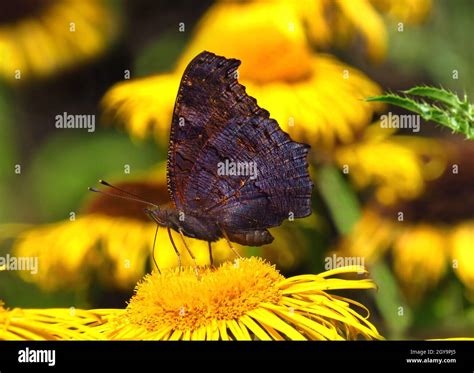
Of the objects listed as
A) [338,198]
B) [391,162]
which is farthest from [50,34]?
[391,162]

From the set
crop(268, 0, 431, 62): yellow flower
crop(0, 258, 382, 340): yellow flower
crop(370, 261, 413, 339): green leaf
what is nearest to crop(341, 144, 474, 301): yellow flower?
crop(370, 261, 413, 339): green leaf

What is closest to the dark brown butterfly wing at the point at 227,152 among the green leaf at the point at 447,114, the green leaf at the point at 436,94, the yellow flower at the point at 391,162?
the yellow flower at the point at 391,162

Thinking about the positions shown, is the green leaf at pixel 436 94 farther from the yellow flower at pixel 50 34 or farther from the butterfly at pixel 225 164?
the yellow flower at pixel 50 34

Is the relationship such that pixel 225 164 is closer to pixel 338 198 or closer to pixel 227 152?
pixel 227 152

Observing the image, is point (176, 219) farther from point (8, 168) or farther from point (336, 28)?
point (336, 28)

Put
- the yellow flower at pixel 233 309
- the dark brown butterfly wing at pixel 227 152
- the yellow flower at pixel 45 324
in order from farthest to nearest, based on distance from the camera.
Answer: the dark brown butterfly wing at pixel 227 152 < the yellow flower at pixel 45 324 < the yellow flower at pixel 233 309

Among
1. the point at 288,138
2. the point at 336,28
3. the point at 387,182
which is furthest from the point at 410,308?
the point at 336,28
